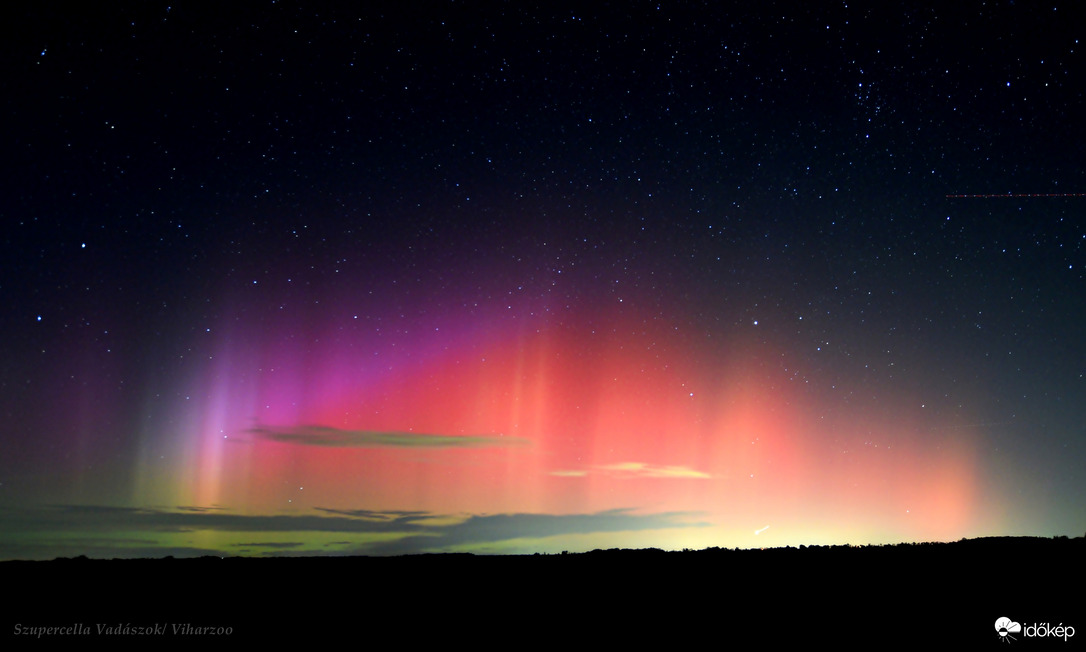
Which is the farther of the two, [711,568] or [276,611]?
[711,568]

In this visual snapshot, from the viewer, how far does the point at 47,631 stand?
7520mm

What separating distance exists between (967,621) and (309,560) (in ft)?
34.5

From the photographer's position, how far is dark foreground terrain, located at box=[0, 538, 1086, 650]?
7.45 m

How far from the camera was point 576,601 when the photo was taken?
8.88m

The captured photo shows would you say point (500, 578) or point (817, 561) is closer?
point (500, 578)

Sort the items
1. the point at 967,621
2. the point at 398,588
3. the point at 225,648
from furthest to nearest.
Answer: the point at 398,588 → the point at 967,621 → the point at 225,648

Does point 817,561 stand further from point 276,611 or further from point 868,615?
point 276,611

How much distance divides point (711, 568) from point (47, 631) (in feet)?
29.6

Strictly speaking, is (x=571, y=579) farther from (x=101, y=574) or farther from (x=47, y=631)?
(x=101, y=574)

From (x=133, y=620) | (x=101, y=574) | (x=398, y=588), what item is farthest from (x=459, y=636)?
(x=101, y=574)

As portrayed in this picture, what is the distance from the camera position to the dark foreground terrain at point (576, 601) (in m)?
7.45

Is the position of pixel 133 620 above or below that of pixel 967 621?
below

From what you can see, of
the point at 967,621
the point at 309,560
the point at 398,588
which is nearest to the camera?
the point at 967,621

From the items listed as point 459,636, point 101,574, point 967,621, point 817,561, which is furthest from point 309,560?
point 967,621
